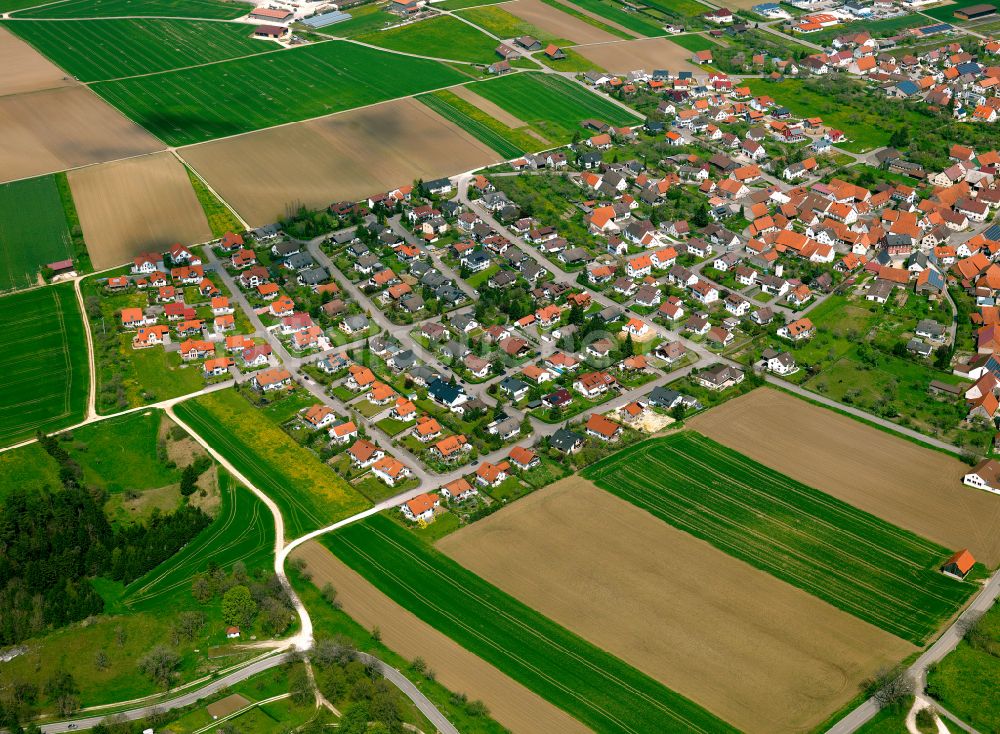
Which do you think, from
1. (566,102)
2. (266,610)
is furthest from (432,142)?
(266,610)

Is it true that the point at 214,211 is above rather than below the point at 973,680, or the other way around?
below

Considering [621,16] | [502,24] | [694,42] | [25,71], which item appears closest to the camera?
[25,71]

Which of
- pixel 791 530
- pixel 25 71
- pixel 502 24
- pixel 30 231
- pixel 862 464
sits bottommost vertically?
pixel 30 231

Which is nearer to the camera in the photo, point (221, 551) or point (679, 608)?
point (679, 608)

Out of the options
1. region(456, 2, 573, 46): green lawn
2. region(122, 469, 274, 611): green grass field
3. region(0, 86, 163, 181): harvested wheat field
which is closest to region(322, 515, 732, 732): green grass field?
region(122, 469, 274, 611): green grass field

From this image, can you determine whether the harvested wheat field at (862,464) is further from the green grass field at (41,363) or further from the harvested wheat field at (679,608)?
the green grass field at (41,363)

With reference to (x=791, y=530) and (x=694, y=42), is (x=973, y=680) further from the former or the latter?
(x=694, y=42)

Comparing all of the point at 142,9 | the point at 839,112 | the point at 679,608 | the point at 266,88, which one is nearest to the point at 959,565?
the point at 679,608
